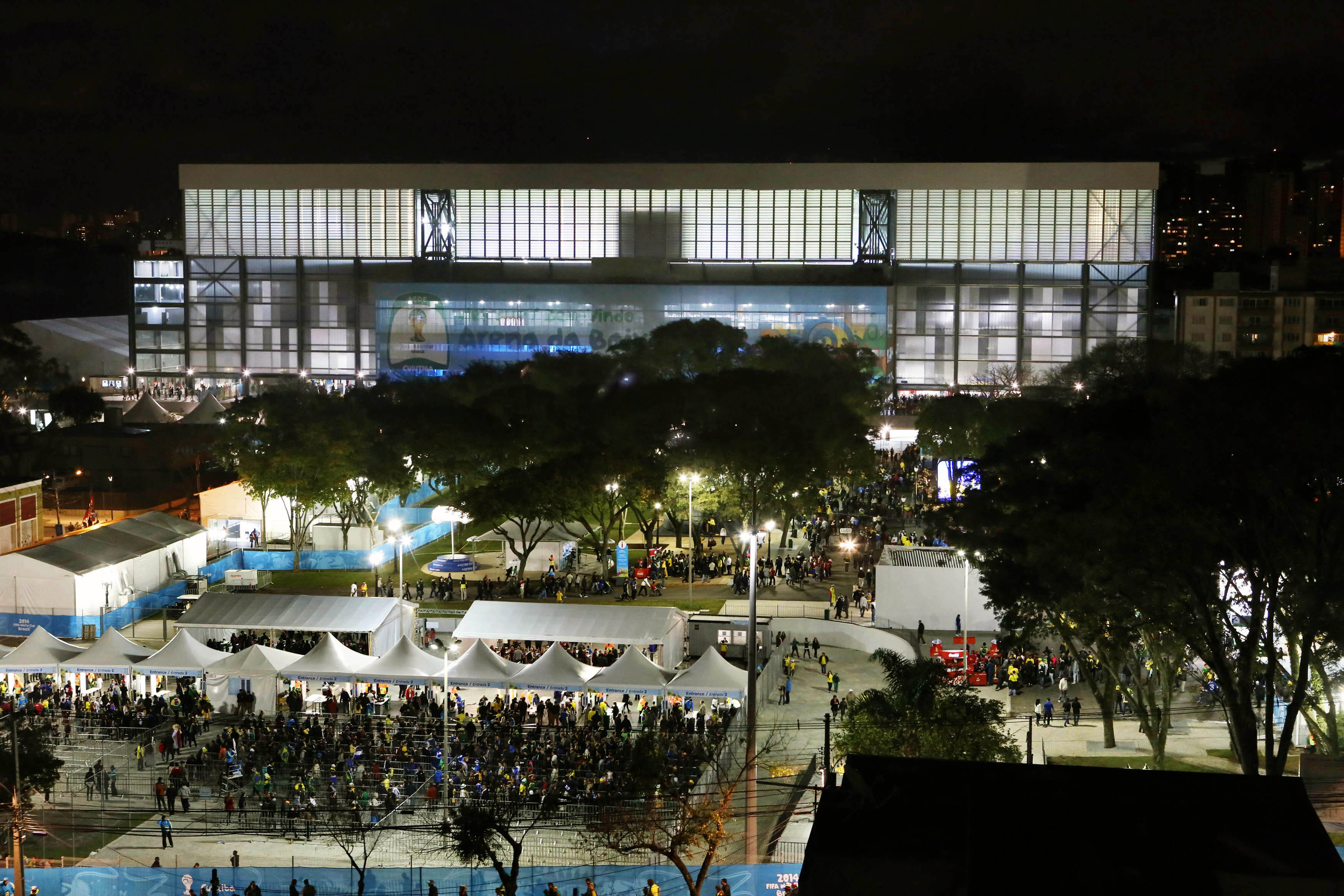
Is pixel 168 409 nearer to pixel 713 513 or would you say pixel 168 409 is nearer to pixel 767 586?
pixel 713 513

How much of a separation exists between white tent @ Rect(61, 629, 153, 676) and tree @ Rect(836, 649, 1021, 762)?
12771 mm

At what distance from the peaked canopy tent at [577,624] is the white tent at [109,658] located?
226 inches

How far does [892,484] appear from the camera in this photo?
45.8 metres

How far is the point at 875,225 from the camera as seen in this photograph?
3029 inches

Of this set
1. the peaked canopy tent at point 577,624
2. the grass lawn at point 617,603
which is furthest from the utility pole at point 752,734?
the grass lawn at point 617,603

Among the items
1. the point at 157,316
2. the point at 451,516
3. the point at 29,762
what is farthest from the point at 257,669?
the point at 157,316

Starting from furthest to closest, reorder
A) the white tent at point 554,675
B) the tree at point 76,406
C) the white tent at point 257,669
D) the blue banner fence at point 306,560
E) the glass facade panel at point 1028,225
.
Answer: the glass facade panel at point 1028,225
the tree at point 76,406
the blue banner fence at point 306,560
the white tent at point 257,669
the white tent at point 554,675

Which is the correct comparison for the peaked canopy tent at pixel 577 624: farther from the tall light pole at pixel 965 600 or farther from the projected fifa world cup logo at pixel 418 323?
the projected fifa world cup logo at pixel 418 323

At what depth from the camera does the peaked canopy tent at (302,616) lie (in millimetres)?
25734

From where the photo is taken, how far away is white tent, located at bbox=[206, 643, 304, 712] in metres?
22.6

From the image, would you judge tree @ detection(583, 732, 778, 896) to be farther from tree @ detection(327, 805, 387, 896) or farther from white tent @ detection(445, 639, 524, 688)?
white tent @ detection(445, 639, 524, 688)

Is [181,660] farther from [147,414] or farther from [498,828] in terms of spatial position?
[147,414]

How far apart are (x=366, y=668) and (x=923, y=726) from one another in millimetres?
10003

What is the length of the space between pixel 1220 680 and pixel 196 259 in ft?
239
